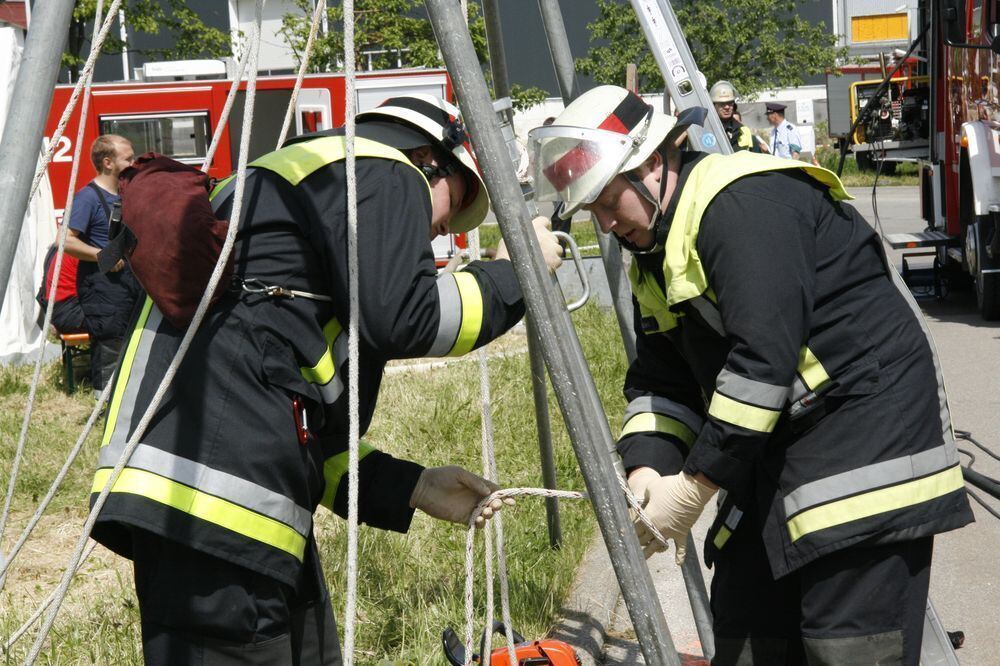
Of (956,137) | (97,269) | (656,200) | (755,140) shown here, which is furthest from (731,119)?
(656,200)

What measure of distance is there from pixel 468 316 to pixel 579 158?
1.38 ft

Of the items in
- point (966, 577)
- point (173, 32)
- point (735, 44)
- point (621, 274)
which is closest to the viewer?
point (621, 274)

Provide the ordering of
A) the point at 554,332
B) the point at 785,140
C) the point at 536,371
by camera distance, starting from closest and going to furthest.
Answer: the point at 554,332
the point at 536,371
the point at 785,140

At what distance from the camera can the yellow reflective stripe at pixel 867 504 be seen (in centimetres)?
222

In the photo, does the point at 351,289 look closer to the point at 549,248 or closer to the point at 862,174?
the point at 549,248

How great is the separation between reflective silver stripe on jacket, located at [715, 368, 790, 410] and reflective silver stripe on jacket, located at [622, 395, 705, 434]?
22.2 inches

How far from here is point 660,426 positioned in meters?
2.72

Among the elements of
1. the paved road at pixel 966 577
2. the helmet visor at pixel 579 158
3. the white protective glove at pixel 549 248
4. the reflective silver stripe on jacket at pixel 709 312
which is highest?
the helmet visor at pixel 579 158

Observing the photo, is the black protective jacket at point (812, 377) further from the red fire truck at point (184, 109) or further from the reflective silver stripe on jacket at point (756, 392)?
the red fire truck at point (184, 109)

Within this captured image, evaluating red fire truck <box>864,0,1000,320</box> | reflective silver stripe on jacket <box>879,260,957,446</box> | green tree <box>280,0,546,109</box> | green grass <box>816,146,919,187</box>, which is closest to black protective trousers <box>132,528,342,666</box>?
reflective silver stripe on jacket <box>879,260,957,446</box>

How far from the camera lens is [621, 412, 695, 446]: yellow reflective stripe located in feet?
8.92

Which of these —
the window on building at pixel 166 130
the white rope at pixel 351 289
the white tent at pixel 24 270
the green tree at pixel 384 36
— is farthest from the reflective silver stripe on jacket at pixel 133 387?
the green tree at pixel 384 36

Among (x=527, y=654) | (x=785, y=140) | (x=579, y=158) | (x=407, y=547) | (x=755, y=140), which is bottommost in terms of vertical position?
(x=407, y=547)

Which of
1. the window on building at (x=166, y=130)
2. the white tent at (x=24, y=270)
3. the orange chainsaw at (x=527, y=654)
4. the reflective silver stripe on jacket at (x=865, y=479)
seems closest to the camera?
the reflective silver stripe on jacket at (x=865, y=479)
